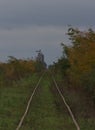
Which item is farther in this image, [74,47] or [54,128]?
[74,47]

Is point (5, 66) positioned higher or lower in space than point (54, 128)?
higher

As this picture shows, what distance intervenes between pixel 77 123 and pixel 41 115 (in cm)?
296

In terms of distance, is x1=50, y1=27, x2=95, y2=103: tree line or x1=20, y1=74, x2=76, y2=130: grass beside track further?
x1=50, y1=27, x2=95, y2=103: tree line

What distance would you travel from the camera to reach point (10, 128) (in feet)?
49.4

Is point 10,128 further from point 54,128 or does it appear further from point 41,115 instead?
point 41,115

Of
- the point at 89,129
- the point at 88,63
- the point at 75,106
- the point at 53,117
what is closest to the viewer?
the point at 89,129

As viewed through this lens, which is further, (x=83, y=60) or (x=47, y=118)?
(x=83, y=60)

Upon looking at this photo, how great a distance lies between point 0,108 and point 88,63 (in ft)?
47.2

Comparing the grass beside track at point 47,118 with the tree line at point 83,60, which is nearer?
the grass beside track at point 47,118

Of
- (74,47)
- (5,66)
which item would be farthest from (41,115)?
(5,66)

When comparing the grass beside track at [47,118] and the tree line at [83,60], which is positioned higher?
the tree line at [83,60]

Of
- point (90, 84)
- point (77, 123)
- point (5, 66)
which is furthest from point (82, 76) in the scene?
point (5, 66)

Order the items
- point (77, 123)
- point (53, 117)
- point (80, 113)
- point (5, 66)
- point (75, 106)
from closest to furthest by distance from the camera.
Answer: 1. point (77, 123)
2. point (53, 117)
3. point (80, 113)
4. point (75, 106)
5. point (5, 66)

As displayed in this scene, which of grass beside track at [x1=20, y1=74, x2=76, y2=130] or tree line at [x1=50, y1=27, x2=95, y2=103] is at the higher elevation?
tree line at [x1=50, y1=27, x2=95, y2=103]
